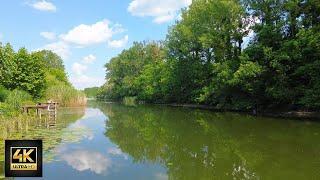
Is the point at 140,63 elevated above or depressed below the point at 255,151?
above

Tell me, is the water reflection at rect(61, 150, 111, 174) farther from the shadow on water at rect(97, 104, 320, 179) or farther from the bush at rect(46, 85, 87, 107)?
the bush at rect(46, 85, 87, 107)

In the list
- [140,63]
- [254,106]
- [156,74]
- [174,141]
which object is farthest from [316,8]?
[140,63]

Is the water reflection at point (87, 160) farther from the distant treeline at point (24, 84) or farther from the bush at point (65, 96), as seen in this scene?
the bush at point (65, 96)

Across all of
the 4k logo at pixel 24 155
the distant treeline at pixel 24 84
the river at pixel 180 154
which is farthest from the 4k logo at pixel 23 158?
the distant treeline at pixel 24 84

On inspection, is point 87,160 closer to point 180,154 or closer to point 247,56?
point 180,154

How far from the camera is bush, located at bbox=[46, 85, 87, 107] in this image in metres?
50.2

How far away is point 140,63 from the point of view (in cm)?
9938

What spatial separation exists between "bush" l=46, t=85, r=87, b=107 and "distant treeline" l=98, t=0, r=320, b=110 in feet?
52.8

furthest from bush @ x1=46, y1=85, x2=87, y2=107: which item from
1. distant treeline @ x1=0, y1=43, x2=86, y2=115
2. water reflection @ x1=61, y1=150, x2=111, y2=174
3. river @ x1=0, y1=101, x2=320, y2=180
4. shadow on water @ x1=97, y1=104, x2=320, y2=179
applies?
water reflection @ x1=61, y1=150, x2=111, y2=174

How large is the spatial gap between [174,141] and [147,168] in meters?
6.36

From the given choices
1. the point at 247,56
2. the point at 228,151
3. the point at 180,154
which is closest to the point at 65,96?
the point at 247,56

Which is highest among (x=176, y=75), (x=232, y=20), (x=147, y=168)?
(x=232, y=20)

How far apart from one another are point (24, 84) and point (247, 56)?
21.9 m

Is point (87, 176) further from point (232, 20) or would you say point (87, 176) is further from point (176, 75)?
point (176, 75)
